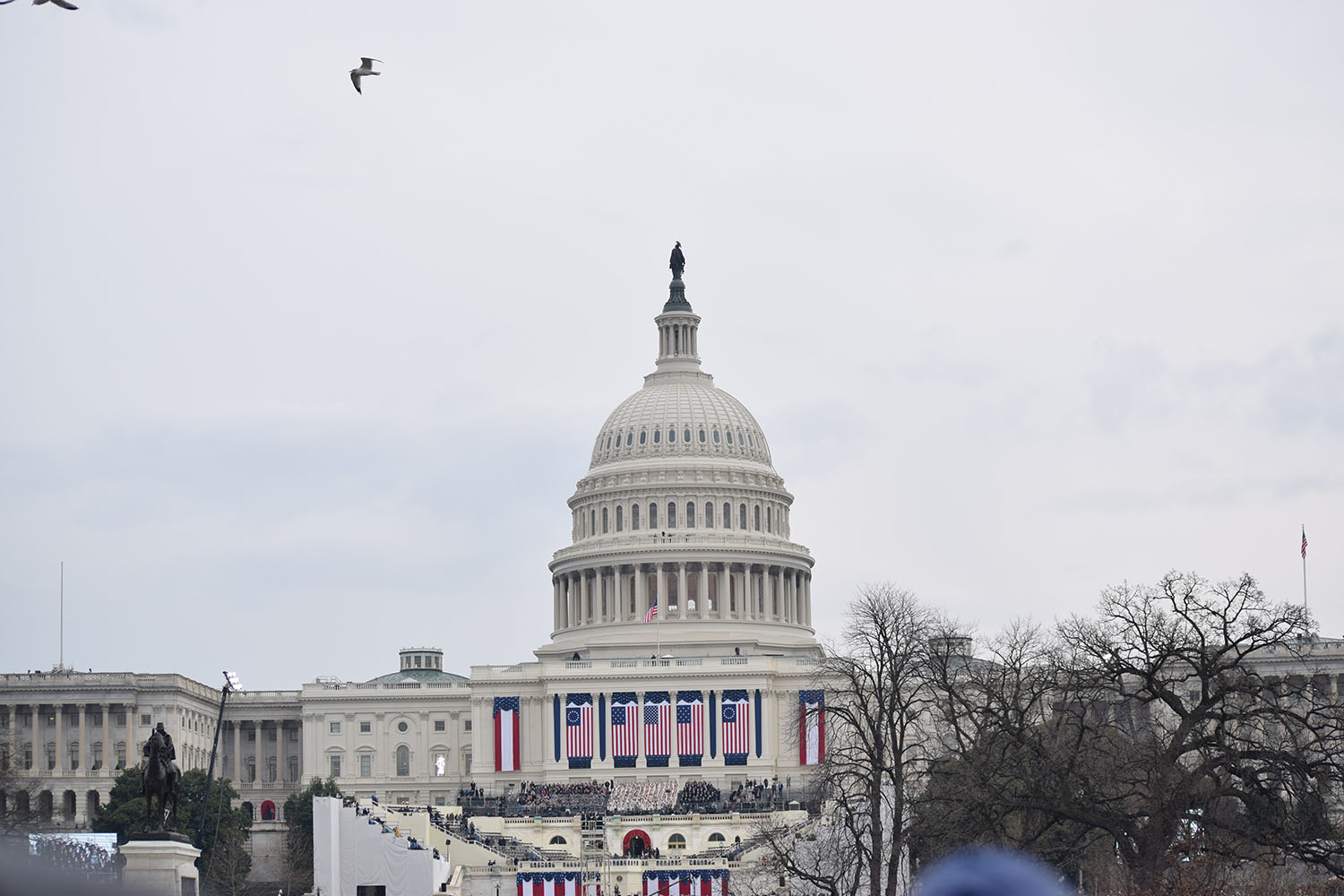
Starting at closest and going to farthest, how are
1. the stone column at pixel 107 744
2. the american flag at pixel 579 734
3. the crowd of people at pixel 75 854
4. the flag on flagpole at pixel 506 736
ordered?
1. the crowd of people at pixel 75 854
2. the american flag at pixel 579 734
3. the flag on flagpole at pixel 506 736
4. the stone column at pixel 107 744

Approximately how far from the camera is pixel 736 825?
15400cm

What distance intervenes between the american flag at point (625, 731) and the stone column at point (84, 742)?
145ft

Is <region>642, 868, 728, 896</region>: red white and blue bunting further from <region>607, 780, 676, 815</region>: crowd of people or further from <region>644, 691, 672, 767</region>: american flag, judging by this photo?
<region>644, 691, 672, 767</region>: american flag

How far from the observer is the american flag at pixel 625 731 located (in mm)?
191000

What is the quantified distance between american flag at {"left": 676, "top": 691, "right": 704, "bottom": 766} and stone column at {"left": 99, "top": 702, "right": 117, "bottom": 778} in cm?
4745

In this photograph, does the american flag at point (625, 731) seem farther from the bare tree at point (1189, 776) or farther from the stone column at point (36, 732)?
the bare tree at point (1189, 776)

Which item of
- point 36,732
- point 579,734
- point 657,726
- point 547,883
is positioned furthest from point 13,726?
point 547,883

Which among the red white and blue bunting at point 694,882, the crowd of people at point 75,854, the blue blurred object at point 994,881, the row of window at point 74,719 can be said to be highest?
the row of window at point 74,719

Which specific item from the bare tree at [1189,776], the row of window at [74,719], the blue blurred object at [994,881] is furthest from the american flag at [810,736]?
the blue blurred object at [994,881]

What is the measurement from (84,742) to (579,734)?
4195 cm

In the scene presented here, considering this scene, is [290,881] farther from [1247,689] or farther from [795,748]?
[1247,689]

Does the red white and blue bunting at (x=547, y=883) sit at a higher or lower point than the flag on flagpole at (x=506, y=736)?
lower

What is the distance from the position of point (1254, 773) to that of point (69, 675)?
510 feet

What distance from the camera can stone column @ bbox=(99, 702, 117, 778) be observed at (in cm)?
19688
